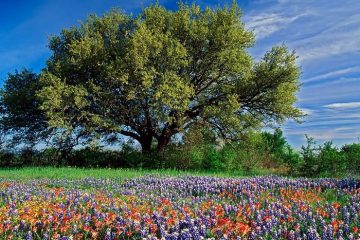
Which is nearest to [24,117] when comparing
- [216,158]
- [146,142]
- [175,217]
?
[146,142]

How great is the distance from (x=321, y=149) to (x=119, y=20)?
15527 millimetres

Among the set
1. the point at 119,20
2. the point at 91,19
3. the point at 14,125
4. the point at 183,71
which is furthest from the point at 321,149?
the point at 14,125

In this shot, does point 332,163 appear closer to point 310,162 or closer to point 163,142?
point 310,162

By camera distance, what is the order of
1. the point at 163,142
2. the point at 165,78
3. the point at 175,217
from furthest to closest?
the point at 163,142 < the point at 165,78 < the point at 175,217

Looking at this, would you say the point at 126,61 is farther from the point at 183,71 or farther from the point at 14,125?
the point at 14,125

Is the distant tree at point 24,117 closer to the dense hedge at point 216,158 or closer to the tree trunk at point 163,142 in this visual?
the dense hedge at point 216,158

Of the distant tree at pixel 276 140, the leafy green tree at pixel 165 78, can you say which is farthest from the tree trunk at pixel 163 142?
the distant tree at pixel 276 140

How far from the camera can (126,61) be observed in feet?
87.1

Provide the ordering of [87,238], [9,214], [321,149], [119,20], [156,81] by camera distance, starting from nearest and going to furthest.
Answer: [87,238], [9,214], [321,149], [156,81], [119,20]

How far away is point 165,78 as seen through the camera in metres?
25.8

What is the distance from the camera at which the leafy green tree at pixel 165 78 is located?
2611 centimetres

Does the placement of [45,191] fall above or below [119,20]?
below

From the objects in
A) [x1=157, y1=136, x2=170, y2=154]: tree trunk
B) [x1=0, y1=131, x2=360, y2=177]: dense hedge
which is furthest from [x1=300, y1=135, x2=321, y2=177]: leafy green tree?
[x1=157, y1=136, x2=170, y2=154]: tree trunk

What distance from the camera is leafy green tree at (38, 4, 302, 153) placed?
26.1 metres
